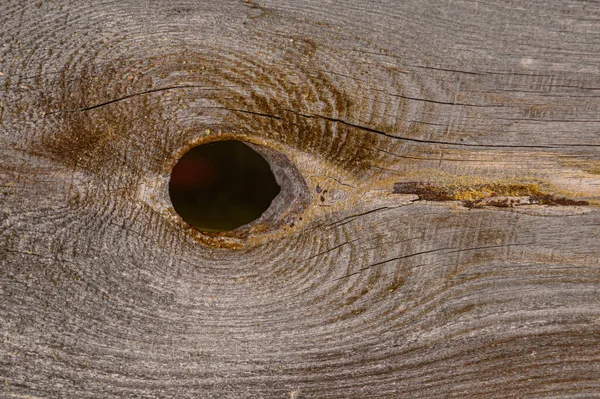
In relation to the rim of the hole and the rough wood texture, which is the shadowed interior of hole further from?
the rough wood texture

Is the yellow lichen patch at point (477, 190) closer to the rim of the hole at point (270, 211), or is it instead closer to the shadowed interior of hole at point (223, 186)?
the rim of the hole at point (270, 211)

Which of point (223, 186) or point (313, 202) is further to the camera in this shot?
point (223, 186)

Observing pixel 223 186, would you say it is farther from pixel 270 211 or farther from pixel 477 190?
pixel 477 190

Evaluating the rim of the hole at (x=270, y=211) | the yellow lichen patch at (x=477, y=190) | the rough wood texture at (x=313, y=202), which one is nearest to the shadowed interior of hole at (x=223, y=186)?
the rim of the hole at (x=270, y=211)

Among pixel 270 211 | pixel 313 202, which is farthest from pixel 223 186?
pixel 313 202

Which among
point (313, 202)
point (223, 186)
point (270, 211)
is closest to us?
point (313, 202)

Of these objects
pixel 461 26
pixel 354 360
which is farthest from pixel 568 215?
pixel 354 360
